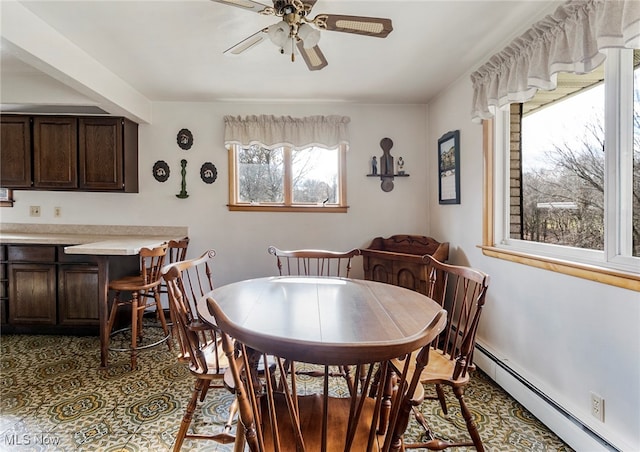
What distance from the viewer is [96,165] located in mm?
3145

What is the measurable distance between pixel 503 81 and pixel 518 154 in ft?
1.66

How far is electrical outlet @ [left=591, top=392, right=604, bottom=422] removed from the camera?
146 centimetres

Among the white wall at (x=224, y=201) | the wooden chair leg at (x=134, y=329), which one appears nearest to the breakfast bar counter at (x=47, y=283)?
the wooden chair leg at (x=134, y=329)

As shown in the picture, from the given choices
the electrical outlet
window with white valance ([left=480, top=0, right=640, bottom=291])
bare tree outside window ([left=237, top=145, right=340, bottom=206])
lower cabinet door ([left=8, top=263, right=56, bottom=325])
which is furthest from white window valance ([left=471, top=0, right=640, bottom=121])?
lower cabinet door ([left=8, top=263, right=56, bottom=325])

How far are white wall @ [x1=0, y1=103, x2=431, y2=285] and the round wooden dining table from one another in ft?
5.01

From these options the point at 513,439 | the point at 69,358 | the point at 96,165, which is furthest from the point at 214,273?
the point at 513,439

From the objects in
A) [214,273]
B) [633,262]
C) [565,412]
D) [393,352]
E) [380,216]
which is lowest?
[565,412]

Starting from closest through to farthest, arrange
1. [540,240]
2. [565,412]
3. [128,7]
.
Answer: [565,412] < [128,7] < [540,240]

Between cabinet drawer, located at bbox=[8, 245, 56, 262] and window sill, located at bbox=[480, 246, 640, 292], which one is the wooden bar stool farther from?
window sill, located at bbox=[480, 246, 640, 292]

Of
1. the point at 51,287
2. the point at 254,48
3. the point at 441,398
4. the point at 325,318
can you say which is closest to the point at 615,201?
the point at 441,398

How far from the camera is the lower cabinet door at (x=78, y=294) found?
2826 millimetres

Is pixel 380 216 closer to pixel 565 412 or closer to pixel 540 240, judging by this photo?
pixel 540 240

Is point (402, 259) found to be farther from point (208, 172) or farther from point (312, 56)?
point (208, 172)

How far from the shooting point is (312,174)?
3.46 m
